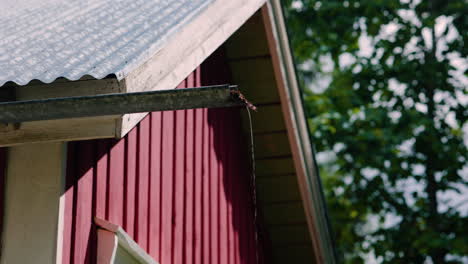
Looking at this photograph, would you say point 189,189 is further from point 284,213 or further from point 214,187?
point 284,213

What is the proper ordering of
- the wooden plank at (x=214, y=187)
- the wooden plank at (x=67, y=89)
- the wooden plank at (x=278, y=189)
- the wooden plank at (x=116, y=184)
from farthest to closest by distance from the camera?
the wooden plank at (x=278, y=189), the wooden plank at (x=214, y=187), the wooden plank at (x=116, y=184), the wooden plank at (x=67, y=89)

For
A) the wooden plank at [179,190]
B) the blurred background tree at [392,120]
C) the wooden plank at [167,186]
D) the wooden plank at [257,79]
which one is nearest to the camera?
the wooden plank at [167,186]

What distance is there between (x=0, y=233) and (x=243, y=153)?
2913 mm

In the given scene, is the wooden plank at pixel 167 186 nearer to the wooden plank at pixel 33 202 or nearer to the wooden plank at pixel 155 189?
the wooden plank at pixel 155 189

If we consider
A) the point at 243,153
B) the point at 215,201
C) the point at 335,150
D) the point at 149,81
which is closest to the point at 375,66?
the point at 335,150

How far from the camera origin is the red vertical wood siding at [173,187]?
3.11m

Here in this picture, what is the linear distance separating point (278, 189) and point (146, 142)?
7.52 ft

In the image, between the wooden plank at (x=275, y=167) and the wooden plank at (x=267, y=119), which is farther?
the wooden plank at (x=275, y=167)

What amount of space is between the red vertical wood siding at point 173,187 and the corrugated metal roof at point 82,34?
45 centimetres

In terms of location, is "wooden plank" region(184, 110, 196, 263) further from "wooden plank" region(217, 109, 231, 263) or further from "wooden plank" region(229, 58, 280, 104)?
"wooden plank" region(229, 58, 280, 104)

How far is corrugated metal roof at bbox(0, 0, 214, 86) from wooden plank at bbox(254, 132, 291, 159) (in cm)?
190

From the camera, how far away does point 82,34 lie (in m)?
3.08

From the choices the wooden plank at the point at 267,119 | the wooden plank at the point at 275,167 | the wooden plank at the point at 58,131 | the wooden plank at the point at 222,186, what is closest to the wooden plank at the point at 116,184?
the wooden plank at the point at 58,131

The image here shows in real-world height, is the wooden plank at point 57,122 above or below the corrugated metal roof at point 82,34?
below
